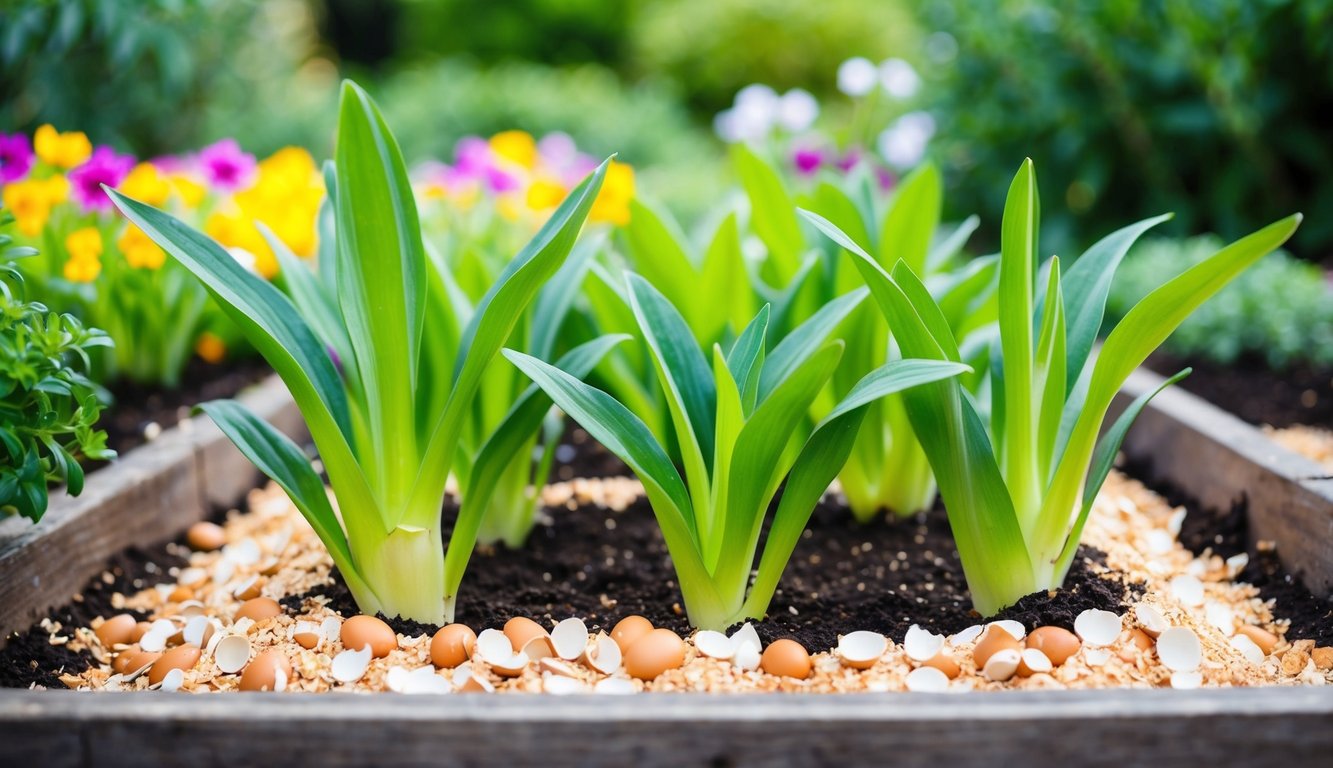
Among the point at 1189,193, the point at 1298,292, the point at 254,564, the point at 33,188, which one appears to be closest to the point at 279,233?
the point at 33,188

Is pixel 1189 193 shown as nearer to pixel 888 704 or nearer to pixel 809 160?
pixel 809 160

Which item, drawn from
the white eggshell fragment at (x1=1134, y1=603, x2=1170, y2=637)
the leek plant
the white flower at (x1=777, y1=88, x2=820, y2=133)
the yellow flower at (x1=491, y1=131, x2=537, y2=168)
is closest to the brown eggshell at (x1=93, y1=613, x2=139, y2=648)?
the leek plant

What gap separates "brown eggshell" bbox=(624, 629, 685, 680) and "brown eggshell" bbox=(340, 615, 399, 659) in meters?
0.32

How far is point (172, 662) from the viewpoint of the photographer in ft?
4.40

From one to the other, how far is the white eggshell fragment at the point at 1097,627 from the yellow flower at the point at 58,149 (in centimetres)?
231

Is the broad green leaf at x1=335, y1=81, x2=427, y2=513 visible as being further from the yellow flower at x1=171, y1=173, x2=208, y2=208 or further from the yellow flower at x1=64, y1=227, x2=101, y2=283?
the yellow flower at x1=171, y1=173, x2=208, y2=208

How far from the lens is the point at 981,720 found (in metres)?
1.02

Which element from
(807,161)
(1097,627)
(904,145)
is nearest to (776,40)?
(904,145)

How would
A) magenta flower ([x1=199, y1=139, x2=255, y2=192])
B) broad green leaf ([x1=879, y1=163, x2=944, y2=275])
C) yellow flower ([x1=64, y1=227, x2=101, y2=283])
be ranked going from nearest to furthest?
broad green leaf ([x1=879, y1=163, x2=944, y2=275]) → yellow flower ([x1=64, y1=227, x2=101, y2=283]) → magenta flower ([x1=199, y1=139, x2=255, y2=192])

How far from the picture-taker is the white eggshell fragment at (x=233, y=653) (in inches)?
52.8

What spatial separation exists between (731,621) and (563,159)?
2.85 m

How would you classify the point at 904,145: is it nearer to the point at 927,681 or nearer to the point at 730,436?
the point at 730,436

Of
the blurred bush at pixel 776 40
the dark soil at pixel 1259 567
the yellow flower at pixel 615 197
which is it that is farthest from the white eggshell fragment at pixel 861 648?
the blurred bush at pixel 776 40

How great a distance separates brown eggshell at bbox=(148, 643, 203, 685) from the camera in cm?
133
